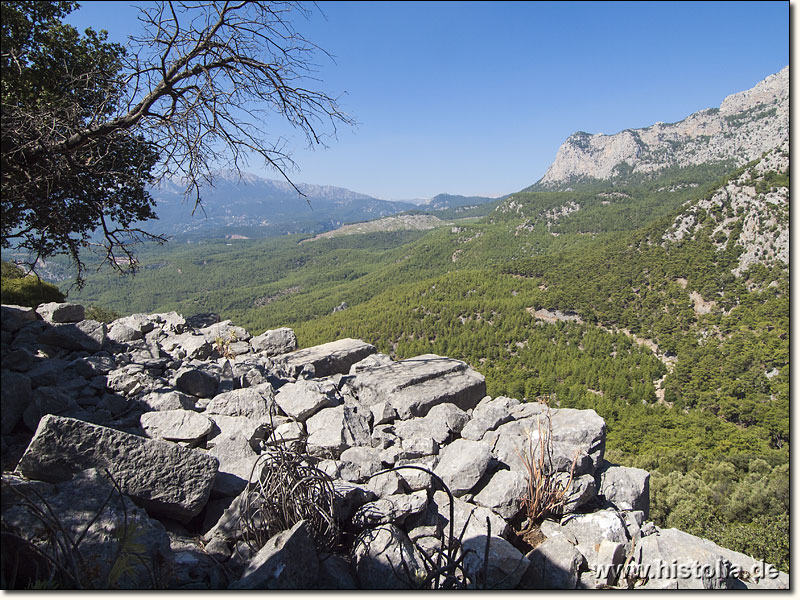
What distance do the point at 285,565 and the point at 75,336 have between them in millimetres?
5927

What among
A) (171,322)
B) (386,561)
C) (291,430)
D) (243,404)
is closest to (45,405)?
(243,404)

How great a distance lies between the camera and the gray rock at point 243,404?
204 inches

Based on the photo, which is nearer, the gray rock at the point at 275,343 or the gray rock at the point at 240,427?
the gray rock at the point at 240,427

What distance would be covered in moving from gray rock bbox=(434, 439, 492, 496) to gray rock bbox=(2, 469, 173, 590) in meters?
2.73

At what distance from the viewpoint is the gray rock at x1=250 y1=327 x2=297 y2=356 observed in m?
9.77

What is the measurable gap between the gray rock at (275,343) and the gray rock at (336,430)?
4683 millimetres

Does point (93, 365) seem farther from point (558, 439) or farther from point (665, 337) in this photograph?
point (665, 337)

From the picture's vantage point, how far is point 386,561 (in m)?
2.92

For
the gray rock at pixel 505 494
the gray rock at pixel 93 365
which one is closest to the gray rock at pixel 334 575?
the gray rock at pixel 505 494

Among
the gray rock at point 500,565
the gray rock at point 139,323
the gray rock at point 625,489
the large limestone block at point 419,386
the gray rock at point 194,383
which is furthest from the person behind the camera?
the gray rock at point 139,323

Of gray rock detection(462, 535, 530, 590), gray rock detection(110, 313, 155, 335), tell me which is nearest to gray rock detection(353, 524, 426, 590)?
gray rock detection(462, 535, 530, 590)

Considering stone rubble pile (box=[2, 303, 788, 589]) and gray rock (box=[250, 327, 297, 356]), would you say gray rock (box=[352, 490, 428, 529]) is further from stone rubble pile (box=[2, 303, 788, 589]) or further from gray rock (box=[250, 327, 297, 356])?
gray rock (box=[250, 327, 297, 356])

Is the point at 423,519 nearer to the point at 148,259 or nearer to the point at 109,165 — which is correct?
the point at 109,165

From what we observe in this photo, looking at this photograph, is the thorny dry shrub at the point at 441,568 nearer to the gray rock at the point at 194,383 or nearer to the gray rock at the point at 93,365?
the gray rock at the point at 194,383
